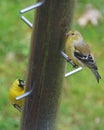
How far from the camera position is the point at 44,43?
396 centimetres

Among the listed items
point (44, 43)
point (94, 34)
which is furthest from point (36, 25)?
point (94, 34)

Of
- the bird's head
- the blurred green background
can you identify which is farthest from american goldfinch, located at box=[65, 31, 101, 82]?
the blurred green background

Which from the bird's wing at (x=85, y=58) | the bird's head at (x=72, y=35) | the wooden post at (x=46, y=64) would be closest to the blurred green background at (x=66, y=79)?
the bird's wing at (x=85, y=58)

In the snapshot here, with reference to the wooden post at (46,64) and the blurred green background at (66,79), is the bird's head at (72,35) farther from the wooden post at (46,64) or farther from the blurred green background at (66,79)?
the blurred green background at (66,79)

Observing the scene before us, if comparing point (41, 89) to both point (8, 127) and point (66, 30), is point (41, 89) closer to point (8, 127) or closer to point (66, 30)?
point (66, 30)

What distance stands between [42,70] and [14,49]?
334 cm

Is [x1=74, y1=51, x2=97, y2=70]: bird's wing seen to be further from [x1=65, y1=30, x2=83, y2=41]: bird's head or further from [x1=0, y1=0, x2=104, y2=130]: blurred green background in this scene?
[x1=0, y1=0, x2=104, y2=130]: blurred green background

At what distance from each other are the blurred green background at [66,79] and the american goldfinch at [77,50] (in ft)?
4.86

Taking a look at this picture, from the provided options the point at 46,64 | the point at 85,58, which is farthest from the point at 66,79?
the point at 46,64

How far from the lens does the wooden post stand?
12.7 ft

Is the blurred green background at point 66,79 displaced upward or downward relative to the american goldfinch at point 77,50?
downward

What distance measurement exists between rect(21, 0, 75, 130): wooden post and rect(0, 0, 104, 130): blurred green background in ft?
5.68

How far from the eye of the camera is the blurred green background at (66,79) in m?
6.63

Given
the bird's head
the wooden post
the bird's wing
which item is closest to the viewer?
the wooden post
